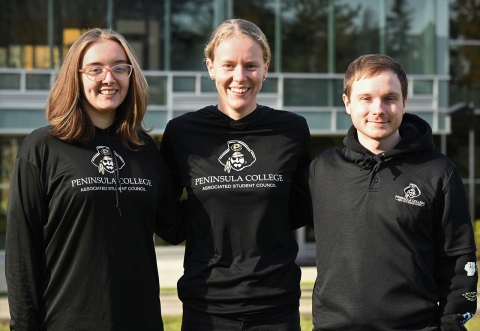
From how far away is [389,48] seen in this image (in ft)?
Result: 56.2

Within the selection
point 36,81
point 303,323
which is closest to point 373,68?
point 303,323

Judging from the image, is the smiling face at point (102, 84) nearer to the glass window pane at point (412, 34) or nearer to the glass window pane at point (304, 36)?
the glass window pane at point (304, 36)

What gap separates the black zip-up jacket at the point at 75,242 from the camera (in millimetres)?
3744

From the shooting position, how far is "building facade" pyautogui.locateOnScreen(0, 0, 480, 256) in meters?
16.0

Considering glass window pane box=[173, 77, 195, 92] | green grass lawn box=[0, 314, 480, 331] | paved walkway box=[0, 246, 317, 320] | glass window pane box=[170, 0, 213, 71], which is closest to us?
green grass lawn box=[0, 314, 480, 331]

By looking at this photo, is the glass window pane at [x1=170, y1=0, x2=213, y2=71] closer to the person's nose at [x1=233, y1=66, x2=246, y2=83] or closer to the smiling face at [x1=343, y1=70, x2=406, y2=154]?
the person's nose at [x1=233, y1=66, x2=246, y2=83]

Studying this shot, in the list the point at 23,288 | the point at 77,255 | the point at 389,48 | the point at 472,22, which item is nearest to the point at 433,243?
the point at 77,255

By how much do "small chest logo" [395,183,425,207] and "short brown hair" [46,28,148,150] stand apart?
1.48 metres

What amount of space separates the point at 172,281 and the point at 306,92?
6258 mm

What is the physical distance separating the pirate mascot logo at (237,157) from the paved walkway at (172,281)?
4.76 m

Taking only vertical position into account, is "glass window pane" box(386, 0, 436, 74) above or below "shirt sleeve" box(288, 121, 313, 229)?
above

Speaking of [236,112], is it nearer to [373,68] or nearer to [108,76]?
[108,76]

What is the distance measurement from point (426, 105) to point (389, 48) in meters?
1.62

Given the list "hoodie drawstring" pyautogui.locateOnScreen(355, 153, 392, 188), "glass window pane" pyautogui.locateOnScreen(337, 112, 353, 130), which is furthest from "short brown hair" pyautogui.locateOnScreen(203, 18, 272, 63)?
"glass window pane" pyautogui.locateOnScreen(337, 112, 353, 130)
